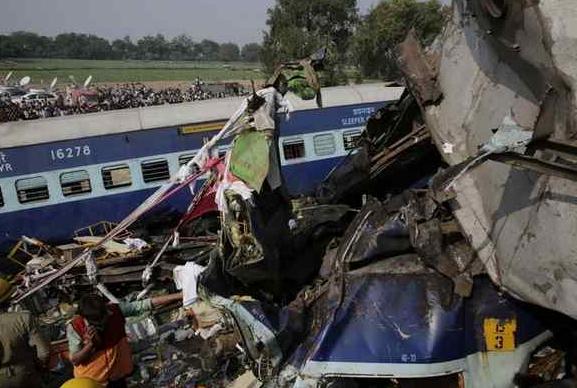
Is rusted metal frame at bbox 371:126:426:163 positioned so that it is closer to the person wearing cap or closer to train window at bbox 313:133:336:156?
the person wearing cap

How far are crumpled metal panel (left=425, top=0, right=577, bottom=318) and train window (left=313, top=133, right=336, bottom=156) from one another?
315 inches

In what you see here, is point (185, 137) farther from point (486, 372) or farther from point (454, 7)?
point (486, 372)

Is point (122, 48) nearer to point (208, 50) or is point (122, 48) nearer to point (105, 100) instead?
point (208, 50)

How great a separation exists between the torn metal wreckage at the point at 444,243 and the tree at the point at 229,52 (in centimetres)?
A: 14147

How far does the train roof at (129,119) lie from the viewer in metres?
10.7

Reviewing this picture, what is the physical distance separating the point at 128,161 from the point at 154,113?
3.77 ft

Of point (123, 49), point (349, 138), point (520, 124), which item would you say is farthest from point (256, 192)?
point (123, 49)

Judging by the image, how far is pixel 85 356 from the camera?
4.41 m

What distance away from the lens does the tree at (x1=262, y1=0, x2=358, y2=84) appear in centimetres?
3238

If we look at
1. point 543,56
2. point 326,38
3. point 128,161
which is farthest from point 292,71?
point 326,38

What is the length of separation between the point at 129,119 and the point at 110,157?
2.84 ft

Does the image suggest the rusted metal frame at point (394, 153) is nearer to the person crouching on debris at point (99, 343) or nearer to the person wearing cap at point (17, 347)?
the person crouching on debris at point (99, 343)

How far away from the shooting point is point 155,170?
11.1m

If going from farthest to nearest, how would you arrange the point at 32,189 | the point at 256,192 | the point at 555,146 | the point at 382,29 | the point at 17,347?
1. the point at 382,29
2. the point at 32,189
3. the point at 256,192
4. the point at 17,347
5. the point at 555,146
